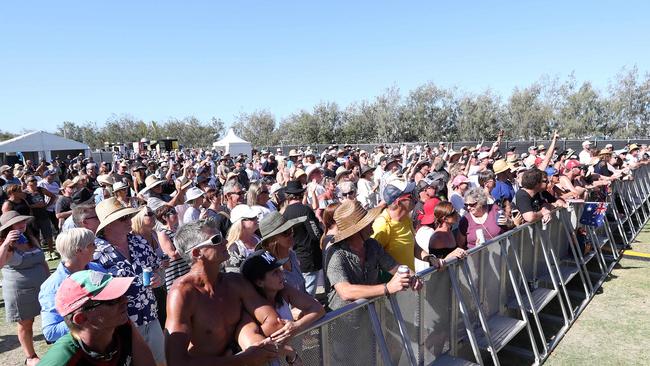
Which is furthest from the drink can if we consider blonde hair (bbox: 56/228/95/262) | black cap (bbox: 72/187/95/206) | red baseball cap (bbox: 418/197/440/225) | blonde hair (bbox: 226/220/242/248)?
black cap (bbox: 72/187/95/206)

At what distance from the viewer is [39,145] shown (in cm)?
3056

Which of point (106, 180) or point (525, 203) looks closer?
point (525, 203)

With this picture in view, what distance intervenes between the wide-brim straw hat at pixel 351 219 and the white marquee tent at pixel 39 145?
3179 cm

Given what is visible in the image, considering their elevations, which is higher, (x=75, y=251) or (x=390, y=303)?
(x=75, y=251)

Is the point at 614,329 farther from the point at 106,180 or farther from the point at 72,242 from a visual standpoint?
the point at 106,180

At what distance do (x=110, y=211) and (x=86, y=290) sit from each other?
178 centimetres

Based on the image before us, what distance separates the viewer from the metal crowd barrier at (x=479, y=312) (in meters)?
3.05

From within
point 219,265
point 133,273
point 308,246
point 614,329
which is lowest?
point 614,329

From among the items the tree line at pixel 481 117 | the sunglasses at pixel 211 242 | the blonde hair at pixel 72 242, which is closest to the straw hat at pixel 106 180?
the blonde hair at pixel 72 242

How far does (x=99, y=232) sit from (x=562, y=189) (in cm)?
759

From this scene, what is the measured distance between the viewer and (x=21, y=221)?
4.57 m

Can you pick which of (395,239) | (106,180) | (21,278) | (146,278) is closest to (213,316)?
(146,278)

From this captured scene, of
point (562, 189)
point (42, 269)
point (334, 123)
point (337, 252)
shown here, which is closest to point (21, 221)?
point (42, 269)

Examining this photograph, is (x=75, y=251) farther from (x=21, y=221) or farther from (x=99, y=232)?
(x=21, y=221)
